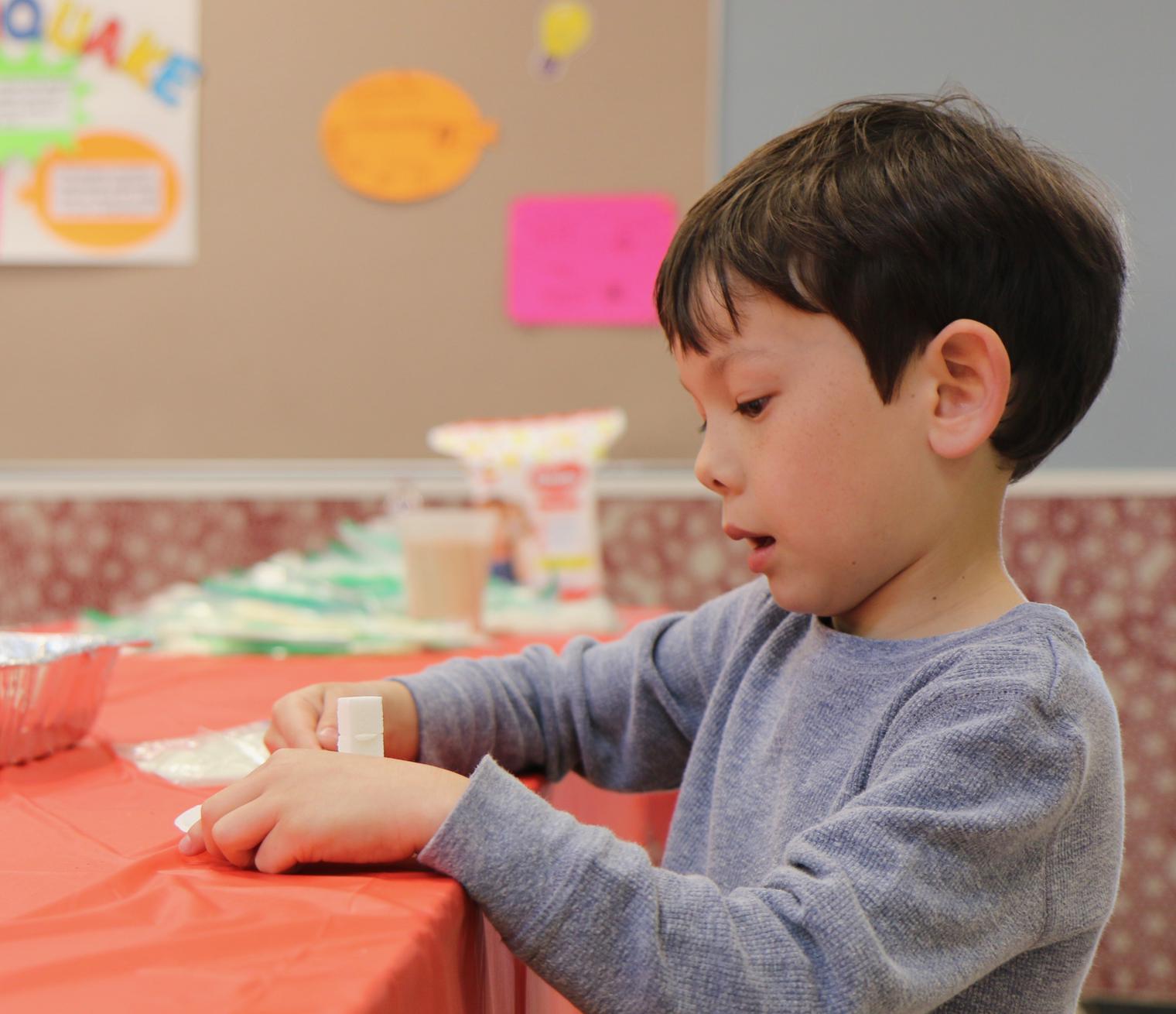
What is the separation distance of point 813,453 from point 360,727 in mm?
251

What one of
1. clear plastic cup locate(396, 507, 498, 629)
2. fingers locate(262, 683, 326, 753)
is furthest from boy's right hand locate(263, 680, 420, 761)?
clear plastic cup locate(396, 507, 498, 629)

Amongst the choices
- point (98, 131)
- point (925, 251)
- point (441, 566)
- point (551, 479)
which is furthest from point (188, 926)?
point (98, 131)

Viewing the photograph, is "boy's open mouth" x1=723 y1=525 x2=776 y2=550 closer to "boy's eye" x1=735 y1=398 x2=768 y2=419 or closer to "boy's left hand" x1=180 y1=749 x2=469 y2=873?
"boy's eye" x1=735 y1=398 x2=768 y2=419

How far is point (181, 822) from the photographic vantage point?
514 millimetres

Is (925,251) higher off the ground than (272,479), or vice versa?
(925,251)

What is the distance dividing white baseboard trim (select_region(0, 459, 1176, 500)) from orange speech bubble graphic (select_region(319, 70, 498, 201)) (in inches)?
15.7

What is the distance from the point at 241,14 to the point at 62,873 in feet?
5.21

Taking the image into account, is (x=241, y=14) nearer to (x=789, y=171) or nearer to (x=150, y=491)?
(x=150, y=491)

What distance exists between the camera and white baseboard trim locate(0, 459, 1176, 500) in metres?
1.72

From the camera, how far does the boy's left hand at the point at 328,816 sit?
451 mm

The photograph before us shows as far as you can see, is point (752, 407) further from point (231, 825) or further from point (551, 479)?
point (551, 479)

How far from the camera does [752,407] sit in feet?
2.00

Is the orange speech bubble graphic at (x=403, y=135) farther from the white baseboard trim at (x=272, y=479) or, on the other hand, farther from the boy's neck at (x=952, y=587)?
the boy's neck at (x=952, y=587)

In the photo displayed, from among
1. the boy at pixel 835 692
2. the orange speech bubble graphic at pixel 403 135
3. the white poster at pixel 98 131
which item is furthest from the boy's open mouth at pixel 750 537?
the white poster at pixel 98 131
